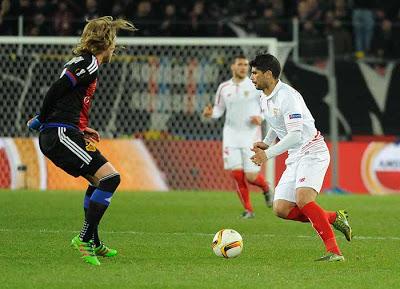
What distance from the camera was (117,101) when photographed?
68.0 ft

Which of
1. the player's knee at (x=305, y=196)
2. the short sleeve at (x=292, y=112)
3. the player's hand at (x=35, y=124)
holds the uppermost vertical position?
the short sleeve at (x=292, y=112)

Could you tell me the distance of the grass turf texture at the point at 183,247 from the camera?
8523mm

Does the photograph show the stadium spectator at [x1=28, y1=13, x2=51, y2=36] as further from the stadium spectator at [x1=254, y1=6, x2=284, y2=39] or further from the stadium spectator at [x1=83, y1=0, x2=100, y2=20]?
the stadium spectator at [x1=254, y1=6, x2=284, y2=39]

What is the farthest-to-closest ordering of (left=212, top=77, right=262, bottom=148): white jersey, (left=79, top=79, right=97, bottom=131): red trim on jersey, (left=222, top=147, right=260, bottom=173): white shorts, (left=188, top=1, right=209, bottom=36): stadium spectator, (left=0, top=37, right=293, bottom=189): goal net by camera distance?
1. (left=188, top=1, right=209, bottom=36): stadium spectator
2. (left=0, top=37, right=293, bottom=189): goal net
3. (left=212, top=77, right=262, bottom=148): white jersey
4. (left=222, top=147, right=260, bottom=173): white shorts
5. (left=79, top=79, right=97, bottom=131): red trim on jersey

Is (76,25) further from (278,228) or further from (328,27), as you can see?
(278,228)

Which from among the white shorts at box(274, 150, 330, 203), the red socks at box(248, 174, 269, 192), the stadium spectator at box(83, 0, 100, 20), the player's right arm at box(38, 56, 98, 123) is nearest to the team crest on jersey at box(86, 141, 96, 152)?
the player's right arm at box(38, 56, 98, 123)

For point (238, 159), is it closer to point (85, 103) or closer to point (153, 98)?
point (153, 98)

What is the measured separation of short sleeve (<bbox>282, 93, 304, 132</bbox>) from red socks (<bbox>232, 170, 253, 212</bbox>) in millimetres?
5680

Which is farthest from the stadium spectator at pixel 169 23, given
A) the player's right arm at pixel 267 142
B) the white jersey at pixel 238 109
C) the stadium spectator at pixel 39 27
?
the player's right arm at pixel 267 142

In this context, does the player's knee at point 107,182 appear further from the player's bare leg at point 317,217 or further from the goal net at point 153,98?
the goal net at point 153,98

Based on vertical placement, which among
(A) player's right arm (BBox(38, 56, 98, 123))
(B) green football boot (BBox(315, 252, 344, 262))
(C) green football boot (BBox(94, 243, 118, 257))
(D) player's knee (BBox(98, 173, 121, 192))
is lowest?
(C) green football boot (BBox(94, 243, 118, 257))

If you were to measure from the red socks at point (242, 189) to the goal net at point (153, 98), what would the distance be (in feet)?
14.2

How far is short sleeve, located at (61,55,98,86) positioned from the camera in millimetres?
9375

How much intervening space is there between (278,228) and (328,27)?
9.77 m
